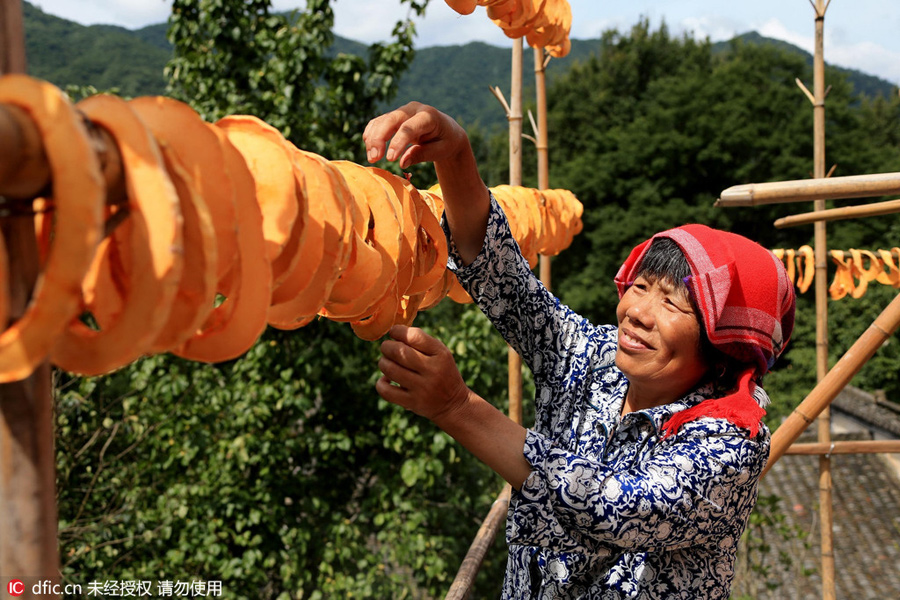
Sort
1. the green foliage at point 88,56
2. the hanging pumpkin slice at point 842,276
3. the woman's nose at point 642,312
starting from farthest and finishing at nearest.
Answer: the green foliage at point 88,56
the hanging pumpkin slice at point 842,276
the woman's nose at point 642,312

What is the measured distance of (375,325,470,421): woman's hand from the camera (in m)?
0.90

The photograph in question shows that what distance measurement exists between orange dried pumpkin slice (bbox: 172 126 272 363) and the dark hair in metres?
→ 0.76

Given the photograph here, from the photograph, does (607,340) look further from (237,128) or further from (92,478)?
(92,478)

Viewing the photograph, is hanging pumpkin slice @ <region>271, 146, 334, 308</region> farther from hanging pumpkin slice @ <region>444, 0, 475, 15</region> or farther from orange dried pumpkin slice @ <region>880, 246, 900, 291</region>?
orange dried pumpkin slice @ <region>880, 246, 900, 291</region>

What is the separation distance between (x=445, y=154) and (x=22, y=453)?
0.75 m

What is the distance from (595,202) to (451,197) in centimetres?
1921

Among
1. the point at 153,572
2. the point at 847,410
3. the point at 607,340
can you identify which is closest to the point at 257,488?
the point at 153,572

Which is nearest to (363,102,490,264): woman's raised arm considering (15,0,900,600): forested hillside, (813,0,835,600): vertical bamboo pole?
(15,0,900,600): forested hillside

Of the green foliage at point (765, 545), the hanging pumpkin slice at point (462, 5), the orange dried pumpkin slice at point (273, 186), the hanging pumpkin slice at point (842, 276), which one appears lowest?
the green foliage at point (765, 545)

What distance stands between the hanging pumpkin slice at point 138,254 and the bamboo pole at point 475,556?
4.65 ft

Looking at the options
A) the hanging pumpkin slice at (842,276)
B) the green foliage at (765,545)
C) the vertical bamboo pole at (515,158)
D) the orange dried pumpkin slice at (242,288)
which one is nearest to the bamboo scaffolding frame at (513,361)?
the vertical bamboo pole at (515,158)

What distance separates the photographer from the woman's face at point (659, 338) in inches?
45.4

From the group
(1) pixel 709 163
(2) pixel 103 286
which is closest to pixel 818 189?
(2) pixel 103 286

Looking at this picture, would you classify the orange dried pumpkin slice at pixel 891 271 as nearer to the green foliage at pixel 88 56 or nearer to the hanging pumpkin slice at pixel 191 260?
the hanging pumpkin slice at pixel 191 260
